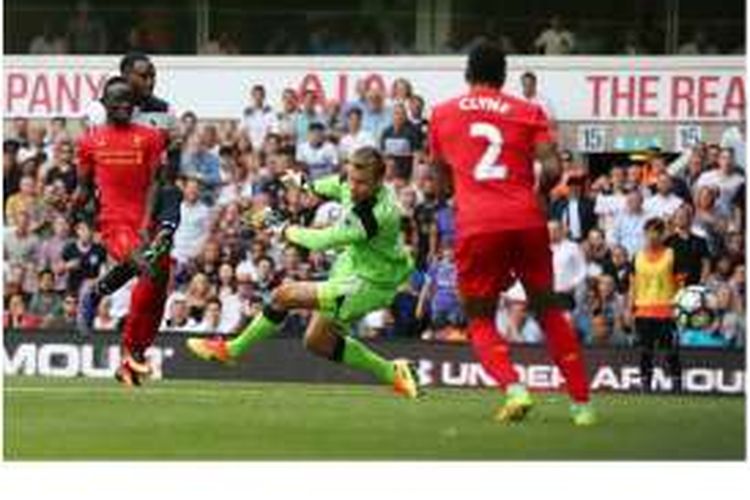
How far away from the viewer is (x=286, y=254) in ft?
44.2

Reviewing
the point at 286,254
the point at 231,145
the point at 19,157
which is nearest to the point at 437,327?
the point at 286,254

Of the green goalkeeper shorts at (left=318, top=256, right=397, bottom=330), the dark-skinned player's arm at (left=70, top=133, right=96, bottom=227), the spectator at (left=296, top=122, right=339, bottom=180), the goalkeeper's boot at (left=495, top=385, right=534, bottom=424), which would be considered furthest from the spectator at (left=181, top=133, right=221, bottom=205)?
the goalkeeper's boot at (left=495, top=385, right=534, bottom=424)

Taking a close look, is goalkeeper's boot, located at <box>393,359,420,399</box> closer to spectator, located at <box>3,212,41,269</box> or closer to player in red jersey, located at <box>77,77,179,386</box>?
player in red jersey, located at <box>77,77,179,386</box>

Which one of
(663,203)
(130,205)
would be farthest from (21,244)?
(663,203)

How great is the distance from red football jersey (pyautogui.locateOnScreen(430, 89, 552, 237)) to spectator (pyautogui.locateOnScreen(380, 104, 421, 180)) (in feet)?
10.8

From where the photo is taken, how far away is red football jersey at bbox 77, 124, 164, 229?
11.6m

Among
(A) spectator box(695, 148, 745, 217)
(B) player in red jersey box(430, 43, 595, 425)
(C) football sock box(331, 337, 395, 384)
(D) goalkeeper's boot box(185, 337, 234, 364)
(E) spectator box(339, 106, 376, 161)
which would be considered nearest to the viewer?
(B) player in red jersey box(430, 43, 595, 425)

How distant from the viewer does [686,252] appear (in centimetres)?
1303

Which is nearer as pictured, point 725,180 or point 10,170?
point 725,180

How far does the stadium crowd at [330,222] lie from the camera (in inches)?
517

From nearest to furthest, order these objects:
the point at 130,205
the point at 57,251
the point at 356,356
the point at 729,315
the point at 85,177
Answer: the point at 356,356, the point at 130,205, the point at 85,177, the point at 729,315, the point at 57,251

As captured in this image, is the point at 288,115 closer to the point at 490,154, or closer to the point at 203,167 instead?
the point at 203,167

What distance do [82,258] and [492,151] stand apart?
13.7ft

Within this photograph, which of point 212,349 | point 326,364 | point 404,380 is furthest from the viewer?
point 326,364
